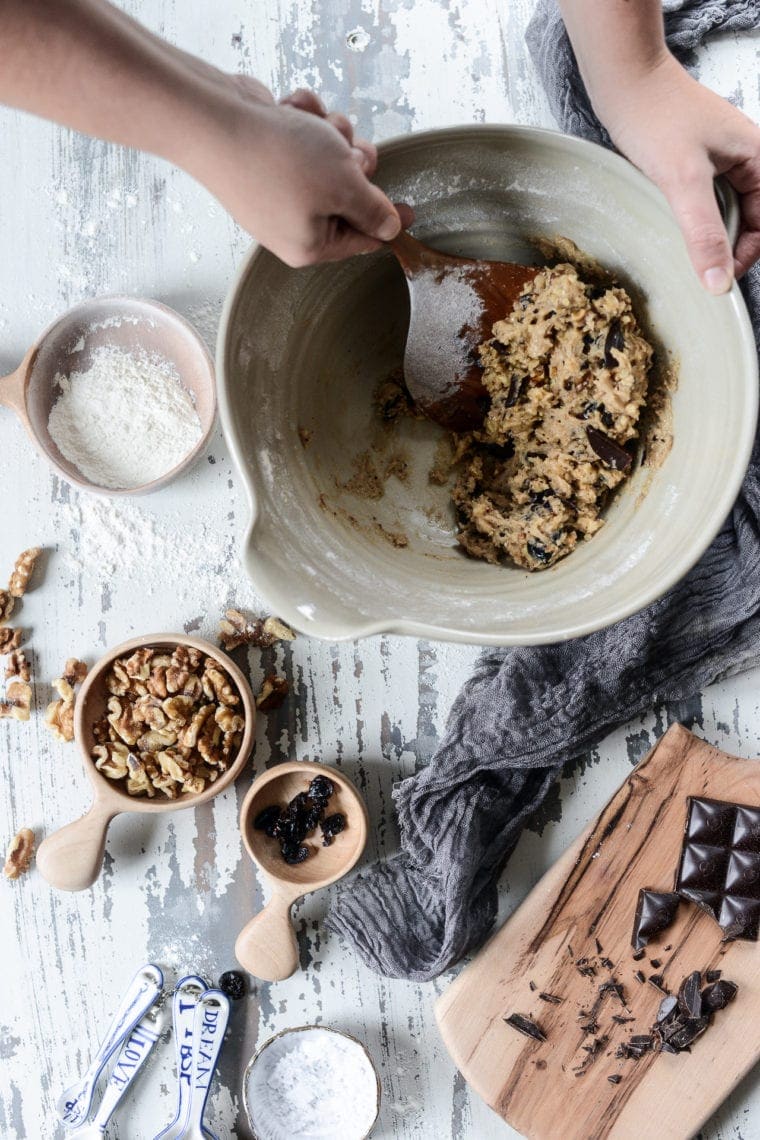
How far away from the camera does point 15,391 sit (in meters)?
1.57

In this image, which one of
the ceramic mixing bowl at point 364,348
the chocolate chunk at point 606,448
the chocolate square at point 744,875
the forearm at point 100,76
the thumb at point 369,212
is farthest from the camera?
the chocolate square at point 744,875

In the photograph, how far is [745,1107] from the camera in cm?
156

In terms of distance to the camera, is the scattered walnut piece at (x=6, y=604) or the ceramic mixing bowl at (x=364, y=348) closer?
the ceramic mixing bowl at (x=364, y=348)

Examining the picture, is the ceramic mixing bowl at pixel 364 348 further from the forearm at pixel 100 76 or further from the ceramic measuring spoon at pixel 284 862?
the ceramic measuring spoon at pixel 284 862

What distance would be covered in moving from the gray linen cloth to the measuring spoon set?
0.26 m

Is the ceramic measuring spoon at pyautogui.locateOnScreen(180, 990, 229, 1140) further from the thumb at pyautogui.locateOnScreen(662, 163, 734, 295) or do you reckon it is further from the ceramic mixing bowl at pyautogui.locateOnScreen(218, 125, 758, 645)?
the thumb at pyautogui.locateOnScreen(662, 163, 734, 295)

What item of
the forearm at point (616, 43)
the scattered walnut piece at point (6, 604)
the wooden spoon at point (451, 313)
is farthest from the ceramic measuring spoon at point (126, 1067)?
the forearm at point (616, 43)

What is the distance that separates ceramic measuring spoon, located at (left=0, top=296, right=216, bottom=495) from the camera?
5.11 ft

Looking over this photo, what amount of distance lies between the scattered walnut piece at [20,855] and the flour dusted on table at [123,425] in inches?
23.4

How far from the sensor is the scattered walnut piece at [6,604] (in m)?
1.63

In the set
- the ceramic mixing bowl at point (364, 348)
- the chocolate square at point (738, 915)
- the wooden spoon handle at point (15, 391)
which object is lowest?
the chocolate square at point (738, 915)

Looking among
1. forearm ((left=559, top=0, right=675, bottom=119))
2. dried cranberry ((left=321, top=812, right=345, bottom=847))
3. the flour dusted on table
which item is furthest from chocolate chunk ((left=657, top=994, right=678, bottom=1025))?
forearm ((left=559, top=0, right=675, bottom=119))

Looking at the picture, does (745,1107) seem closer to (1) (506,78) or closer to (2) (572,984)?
(2) (572,984)

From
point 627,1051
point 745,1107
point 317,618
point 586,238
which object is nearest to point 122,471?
point 317,618
